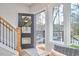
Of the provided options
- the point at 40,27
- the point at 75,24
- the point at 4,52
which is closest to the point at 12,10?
the point at 40,27

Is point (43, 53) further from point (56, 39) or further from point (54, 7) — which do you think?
point (54, 7)

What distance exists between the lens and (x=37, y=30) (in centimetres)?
255

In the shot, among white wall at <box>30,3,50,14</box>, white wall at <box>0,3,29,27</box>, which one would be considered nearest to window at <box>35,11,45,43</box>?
white wall at <box>30,3,50,14</box>

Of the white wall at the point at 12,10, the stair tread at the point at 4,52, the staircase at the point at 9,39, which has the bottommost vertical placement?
the stair tread at the point at 4,52

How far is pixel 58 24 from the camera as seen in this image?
8.28 ft

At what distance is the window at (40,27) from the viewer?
2.52 meters

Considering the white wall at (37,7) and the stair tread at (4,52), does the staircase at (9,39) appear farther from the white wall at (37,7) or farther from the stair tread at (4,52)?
the white wall at (37,7)

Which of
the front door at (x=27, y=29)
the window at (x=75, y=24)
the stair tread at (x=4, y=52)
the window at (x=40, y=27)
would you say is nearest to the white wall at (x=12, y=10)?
the front door at (x=27, y=29)

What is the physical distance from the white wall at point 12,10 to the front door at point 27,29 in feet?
0.17

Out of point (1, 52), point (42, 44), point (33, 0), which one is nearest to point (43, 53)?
point (42, 44)

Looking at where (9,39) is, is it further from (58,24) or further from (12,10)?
(58,24)

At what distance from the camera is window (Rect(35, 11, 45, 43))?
8.27ft

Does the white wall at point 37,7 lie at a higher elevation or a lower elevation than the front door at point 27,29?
higher

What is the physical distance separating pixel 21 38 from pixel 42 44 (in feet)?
0.92
